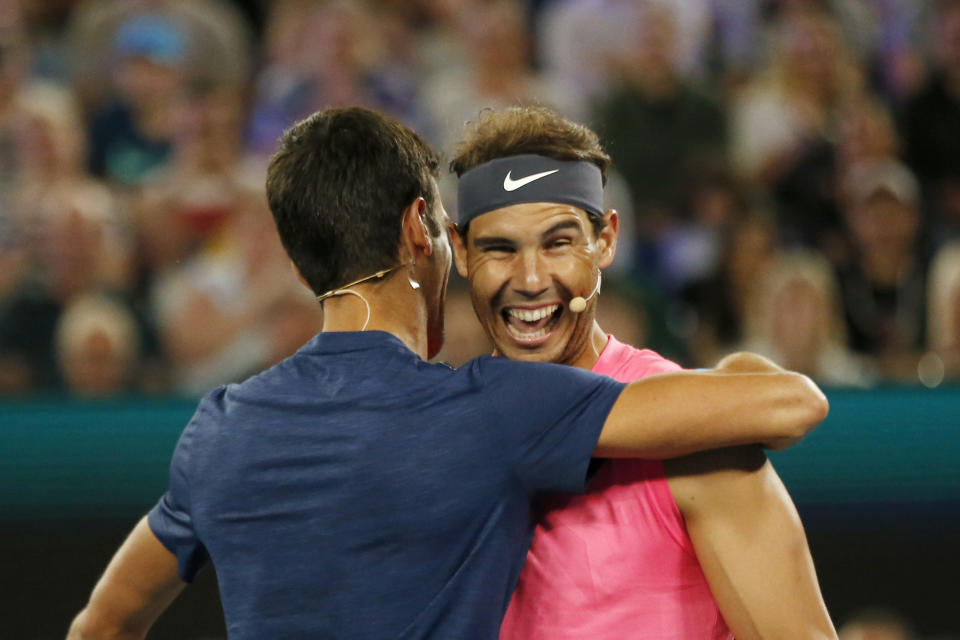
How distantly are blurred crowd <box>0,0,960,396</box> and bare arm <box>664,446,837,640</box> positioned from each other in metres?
3.19

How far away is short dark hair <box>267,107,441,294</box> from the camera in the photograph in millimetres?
2348

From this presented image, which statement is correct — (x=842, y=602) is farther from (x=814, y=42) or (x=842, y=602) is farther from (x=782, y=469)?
(x=814, y=42)

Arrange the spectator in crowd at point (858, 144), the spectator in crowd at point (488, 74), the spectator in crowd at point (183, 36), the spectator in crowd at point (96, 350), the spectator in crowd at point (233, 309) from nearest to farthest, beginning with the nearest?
the spectator in crowd at point (96, 350) < the spectator in crowd at point (233, 309) < the spectator in crowd at point (858, 144) < the spectator in crowd at point (488, 74) < the spectator in crowd at point (183, 36)

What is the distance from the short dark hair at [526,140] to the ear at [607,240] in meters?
0.03

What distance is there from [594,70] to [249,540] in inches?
191

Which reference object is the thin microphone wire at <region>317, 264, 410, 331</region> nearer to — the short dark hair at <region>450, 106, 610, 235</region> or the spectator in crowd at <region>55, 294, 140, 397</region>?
the short dark hair at <region>450, 106, 610, 235</region>

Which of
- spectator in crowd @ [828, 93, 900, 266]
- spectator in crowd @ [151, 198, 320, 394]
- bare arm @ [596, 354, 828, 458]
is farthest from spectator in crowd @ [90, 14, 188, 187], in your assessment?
bare arm @ [596, 354, 828, 458]

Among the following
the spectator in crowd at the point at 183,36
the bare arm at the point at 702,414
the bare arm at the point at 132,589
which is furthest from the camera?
the spectator in crowd at the point at 183,36

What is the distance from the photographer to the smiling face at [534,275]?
8.58 ft

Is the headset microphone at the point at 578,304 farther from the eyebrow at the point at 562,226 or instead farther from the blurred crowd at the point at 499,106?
the blurred crowd at the point at 499,106

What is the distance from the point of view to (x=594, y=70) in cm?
664

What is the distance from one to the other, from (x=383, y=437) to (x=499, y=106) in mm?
4477

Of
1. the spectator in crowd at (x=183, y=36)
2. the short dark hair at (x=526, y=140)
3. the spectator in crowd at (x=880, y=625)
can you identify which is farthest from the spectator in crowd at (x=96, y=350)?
the spectator in crowd at (x=880, y=625)

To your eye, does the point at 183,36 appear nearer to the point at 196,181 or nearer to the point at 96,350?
Result: the point at 196,181
